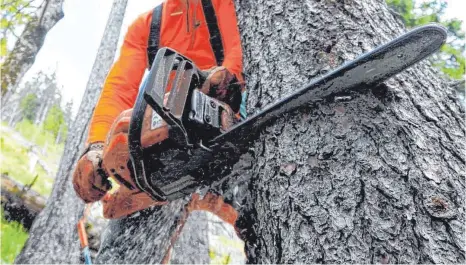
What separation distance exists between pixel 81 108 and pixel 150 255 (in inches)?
180

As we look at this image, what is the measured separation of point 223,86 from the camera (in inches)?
69.7

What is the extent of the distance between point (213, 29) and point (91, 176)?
1102mm

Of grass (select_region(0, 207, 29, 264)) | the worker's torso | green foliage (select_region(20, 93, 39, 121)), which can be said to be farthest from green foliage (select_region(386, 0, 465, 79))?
green foliage (select_region(20, 93, 39, 121))

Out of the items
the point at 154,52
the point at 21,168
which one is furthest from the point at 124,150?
the point at 21,168

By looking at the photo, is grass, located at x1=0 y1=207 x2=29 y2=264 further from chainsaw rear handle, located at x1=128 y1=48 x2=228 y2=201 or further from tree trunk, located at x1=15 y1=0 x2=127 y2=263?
chainsaw rear handle, located at x1=128 y1=48 x2=228 y2=201

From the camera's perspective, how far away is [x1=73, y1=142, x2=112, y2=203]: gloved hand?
2.06 metres

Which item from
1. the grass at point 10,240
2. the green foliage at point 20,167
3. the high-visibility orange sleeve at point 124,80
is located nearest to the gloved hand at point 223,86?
the high-visibility orange sleeve at point 124,80

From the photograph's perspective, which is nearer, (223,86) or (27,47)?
(223,86)

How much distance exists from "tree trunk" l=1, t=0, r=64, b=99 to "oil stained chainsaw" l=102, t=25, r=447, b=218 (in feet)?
17.0

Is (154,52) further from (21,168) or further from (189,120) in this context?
(21,168)

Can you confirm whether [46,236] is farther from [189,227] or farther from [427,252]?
[427,252]

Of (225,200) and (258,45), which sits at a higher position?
(258,45)

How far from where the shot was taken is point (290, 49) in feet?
4.11

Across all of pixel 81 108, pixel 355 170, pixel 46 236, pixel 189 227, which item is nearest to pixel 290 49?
pixel 355 170
